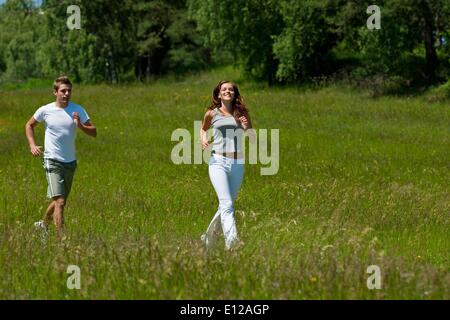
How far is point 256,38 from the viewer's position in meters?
38.2

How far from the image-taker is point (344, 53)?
4153 centimetres

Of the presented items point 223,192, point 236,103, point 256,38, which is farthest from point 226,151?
point 256,38

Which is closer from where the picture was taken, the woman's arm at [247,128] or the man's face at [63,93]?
the woman's arm at [247,128]

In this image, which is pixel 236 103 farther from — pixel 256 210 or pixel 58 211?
pixel 256 210

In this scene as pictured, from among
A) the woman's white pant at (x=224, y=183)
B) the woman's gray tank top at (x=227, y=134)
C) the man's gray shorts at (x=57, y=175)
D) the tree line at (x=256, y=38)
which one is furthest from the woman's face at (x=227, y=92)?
the tree line at (x=256, y=38)

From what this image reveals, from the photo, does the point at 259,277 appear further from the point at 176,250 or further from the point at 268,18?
the point at 268,18

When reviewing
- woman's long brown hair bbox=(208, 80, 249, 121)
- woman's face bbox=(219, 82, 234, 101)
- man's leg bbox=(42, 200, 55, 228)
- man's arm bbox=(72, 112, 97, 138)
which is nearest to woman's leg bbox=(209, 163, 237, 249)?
woman's long brown hair bbox=(208, 80, 249, 121)

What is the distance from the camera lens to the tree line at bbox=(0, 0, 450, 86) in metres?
29.6

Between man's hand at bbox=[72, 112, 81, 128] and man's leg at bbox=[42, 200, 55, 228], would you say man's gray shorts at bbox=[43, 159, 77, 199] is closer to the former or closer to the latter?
man's leg at bbox=[42, 200, 55, 228]

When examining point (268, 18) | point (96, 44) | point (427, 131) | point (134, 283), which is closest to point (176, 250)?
point (134, 283)

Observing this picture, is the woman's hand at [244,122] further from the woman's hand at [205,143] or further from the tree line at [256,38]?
the tree line at [256,38]

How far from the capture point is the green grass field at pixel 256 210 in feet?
19.2

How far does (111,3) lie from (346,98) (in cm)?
2110

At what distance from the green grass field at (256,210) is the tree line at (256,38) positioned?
400 cm
